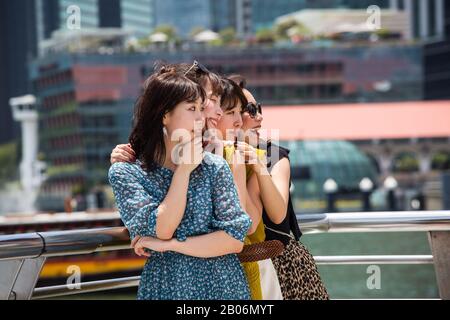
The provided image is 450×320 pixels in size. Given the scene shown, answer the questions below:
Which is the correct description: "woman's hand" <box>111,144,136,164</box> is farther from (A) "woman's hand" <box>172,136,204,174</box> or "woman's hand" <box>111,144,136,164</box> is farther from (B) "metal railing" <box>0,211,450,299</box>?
(B) "metal railing" <box>0,211,450,299</box>

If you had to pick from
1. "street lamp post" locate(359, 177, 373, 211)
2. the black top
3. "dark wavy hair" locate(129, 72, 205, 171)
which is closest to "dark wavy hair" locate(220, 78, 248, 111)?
the black top

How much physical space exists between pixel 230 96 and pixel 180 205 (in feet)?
2.76

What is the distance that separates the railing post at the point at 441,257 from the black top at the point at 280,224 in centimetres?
96

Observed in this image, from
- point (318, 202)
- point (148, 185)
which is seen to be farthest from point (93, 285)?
point (318, 202)

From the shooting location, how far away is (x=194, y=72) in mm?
3641

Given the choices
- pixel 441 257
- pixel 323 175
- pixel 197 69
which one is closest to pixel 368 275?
pixel 441 257

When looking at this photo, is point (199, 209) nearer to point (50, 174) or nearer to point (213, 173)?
point (213, 173)

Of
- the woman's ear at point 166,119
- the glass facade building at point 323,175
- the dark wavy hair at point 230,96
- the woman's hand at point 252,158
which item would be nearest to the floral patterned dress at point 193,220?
the woman's ear at point 166,119

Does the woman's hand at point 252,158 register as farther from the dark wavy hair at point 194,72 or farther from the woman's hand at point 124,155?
the woman's hand at point 124,155

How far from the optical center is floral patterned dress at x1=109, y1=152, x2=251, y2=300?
335 cm

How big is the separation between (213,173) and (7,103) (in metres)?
129

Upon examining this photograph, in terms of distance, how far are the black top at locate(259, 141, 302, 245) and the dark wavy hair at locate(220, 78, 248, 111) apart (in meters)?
0.21

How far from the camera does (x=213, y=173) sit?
3.41 meters

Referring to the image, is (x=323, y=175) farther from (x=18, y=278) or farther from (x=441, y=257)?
(x=18, y=278)
